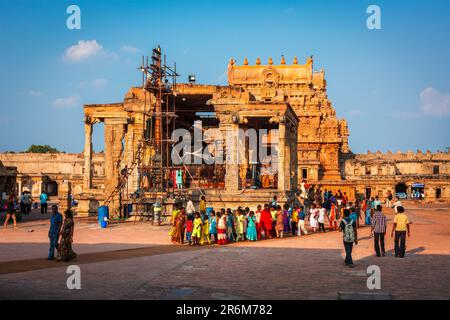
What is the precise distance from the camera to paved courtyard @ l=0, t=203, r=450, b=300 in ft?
28.2

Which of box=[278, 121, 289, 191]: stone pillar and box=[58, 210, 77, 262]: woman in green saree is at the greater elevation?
box=[278, 121, 289, 191]: stone pillar

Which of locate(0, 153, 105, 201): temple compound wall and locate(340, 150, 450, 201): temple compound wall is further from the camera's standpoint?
locate(0, 153, 105, 201): temple compound wall

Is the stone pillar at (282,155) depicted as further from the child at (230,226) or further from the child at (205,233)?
the child at (205,233)

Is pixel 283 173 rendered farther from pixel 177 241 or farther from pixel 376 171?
pixel 376 171

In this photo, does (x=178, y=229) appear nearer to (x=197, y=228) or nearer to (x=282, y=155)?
(x=197, y=228)

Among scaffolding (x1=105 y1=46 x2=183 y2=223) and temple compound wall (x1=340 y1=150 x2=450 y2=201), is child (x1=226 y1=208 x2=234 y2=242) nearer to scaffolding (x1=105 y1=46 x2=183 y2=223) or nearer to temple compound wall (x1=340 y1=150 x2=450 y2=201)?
scaffolding (x1=105 y1=46 x2=183 y2=223)

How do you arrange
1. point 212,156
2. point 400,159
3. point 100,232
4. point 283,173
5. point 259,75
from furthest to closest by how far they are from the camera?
point 400,159
point 259,75
point 212,156
point 283,173
point 100,232

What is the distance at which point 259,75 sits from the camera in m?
62.7

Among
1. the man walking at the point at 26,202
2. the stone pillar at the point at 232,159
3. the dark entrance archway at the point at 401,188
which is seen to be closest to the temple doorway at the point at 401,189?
the dark entrance archway at the point at 401,188

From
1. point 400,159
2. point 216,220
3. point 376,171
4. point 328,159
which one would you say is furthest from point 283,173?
point 400,159

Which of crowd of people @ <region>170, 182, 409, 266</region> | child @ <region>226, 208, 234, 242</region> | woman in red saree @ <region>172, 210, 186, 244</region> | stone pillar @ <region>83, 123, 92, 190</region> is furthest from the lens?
stone pillar @ <region>83, 123, 92, 190</region>

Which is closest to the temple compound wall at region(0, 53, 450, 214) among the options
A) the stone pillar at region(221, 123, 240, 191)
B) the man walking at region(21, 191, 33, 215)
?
the stone pillar at region(221, 123, 240, 191)

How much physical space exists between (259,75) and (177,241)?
49296 millimetres

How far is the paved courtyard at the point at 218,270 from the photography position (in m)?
8.60
